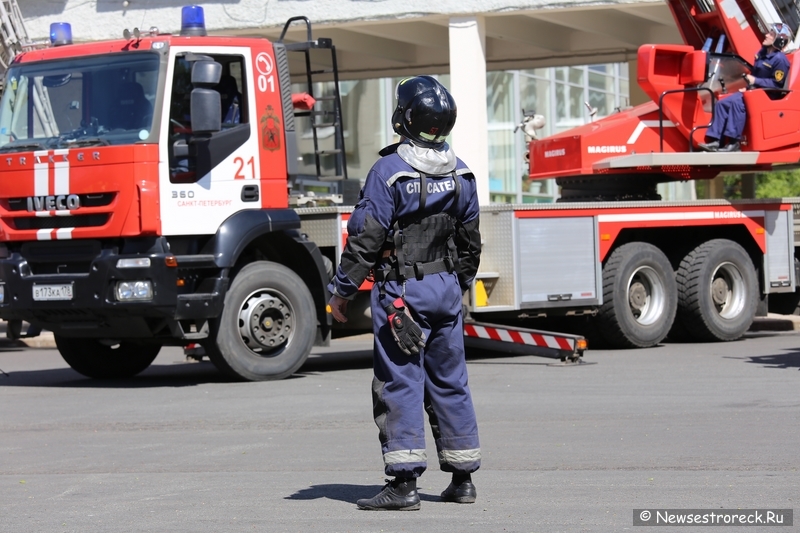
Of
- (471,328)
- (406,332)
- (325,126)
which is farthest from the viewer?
(471,328)

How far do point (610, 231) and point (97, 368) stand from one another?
5725 millimetres

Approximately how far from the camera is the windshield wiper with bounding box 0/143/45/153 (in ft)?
36.7

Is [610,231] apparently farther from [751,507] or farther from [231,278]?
[751,507]

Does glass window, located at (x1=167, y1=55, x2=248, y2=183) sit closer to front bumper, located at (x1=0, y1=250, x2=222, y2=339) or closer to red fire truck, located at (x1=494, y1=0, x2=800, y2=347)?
front bumper, located at (x1=0, y1=250, x2=222, y2=339)

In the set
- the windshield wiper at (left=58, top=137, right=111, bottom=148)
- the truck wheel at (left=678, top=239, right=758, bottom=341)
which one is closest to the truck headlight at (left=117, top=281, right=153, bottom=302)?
the windshield wiper at (left=58, top=137, right=111, bottom=148)

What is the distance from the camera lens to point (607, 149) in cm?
1499

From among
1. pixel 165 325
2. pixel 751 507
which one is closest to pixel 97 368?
pixel 165 325

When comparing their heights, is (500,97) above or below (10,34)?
above

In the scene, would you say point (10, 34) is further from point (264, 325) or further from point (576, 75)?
point (576, 75)

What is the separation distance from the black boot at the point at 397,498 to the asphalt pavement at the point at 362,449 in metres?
0.06

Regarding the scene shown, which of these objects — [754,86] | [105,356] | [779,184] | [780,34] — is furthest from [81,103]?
[779,184]

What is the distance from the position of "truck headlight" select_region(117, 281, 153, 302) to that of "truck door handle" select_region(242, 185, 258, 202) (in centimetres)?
123

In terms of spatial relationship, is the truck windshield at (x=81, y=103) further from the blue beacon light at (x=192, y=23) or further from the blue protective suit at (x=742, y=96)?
the blue protective suit at (x=742, y=96)

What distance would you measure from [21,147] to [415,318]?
21.4ft
